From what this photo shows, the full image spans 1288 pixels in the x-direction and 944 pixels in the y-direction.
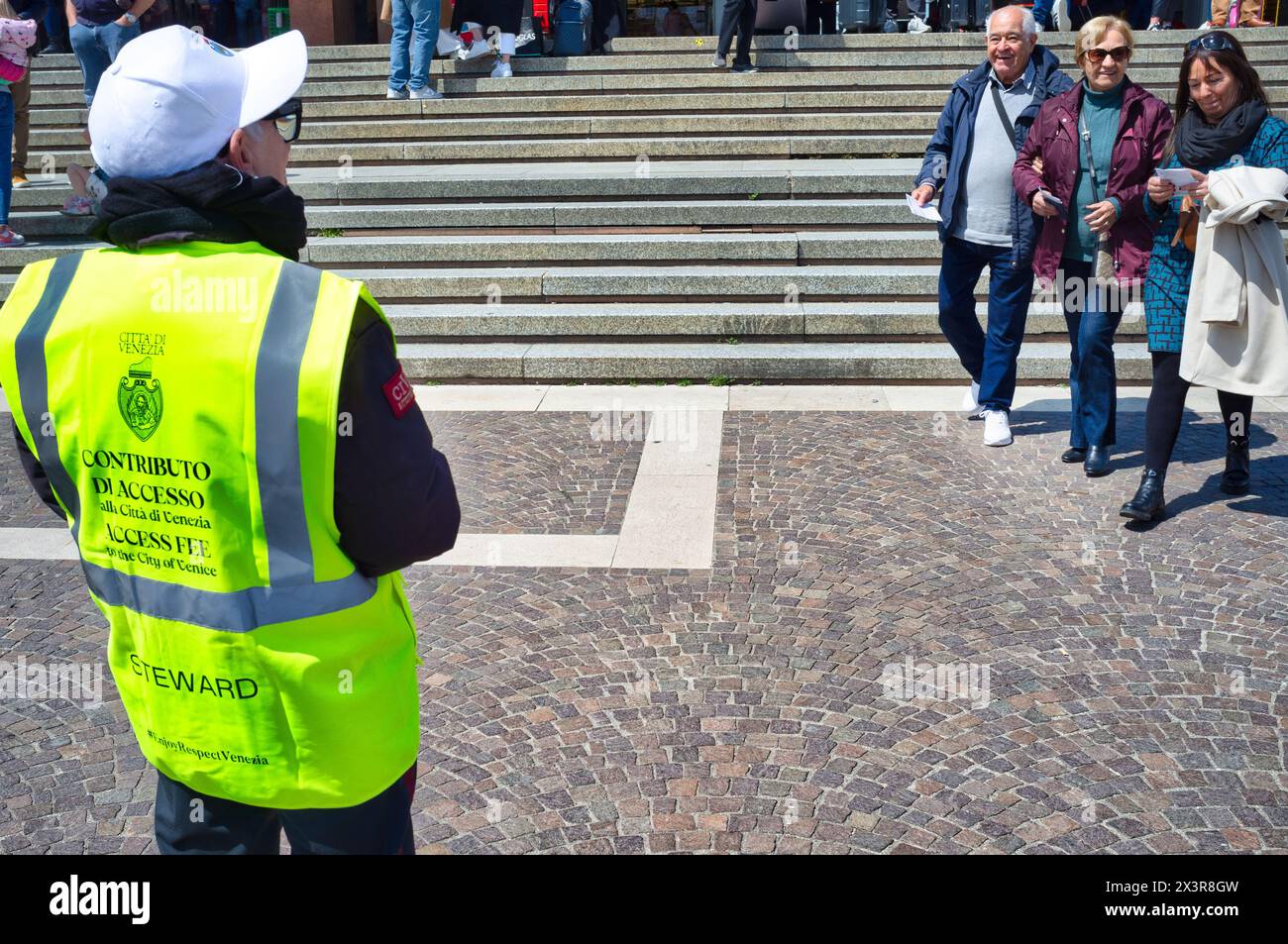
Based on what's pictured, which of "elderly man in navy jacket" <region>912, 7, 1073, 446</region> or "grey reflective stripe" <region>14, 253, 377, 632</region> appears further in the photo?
"elderly man in navy jacket" <region>912, 7, 1073, 446</region>

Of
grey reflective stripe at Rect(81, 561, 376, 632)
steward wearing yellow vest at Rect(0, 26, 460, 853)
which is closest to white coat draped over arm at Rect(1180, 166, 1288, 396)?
steward wearing yellow vest at Rect(0, 26, 460, 853)

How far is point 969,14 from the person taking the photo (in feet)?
49.8

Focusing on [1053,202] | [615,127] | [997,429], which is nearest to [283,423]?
[1053,202]

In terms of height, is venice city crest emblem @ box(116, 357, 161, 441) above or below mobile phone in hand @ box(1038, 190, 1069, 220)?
above

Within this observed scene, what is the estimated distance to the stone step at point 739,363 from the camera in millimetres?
7812

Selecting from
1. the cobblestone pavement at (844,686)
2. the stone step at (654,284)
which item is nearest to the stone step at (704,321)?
the stone step at (654,284)

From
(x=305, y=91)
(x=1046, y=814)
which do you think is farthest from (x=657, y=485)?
(x=305, y=91)

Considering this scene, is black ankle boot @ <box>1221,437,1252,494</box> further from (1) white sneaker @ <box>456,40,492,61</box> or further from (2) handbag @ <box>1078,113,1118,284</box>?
(1) white sneaker @ <box>456,40,492,61</box>

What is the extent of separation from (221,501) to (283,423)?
0.61ft

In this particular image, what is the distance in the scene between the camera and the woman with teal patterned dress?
5.23 meters

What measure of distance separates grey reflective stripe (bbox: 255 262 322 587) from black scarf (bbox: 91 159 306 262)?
0.14 meters

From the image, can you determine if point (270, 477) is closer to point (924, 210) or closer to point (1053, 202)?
point (1053, 202)

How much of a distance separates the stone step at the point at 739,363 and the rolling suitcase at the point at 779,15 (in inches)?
233
